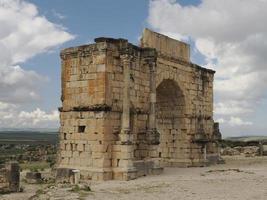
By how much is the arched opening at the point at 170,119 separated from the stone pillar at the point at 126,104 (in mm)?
4941

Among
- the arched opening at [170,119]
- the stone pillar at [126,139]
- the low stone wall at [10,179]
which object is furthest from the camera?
the arched opening at [170,119]

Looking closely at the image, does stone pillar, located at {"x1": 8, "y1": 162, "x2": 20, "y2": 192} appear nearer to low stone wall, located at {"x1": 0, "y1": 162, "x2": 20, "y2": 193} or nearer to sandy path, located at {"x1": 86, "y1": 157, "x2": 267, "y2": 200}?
low stone wall, located at {"x1": 0, "y1": 162, "x2": 20, "y2": 193}

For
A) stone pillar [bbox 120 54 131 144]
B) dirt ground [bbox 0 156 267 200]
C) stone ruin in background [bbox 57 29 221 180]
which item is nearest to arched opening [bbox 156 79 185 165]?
stone ruin in background [bbox 57 29 221 180]

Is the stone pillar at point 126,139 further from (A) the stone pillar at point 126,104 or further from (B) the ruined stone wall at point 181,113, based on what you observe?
(B) the ruined stone wall at point 181,113

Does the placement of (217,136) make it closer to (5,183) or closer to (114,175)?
(114,175)

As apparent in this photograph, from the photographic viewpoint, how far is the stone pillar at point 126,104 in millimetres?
15742

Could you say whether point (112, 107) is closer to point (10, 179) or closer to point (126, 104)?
point (126, 104)

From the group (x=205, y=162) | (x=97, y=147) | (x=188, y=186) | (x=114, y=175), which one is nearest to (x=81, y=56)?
(x=97, y=147)

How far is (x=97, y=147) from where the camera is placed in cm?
1577

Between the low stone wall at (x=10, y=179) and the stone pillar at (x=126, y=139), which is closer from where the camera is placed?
the low stone wall at (x=10, y=179)

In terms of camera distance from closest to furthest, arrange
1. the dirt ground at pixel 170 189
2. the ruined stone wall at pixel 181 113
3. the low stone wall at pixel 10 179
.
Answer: the dirt ground at pixel 170 189, the low stone wall at pixel 10 179, the ruined stone wall at pixel 181 113

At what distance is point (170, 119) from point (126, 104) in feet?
19.2

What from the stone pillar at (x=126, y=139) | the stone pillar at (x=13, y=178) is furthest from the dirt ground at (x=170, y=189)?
the stone pillar at (x=126, y=139)

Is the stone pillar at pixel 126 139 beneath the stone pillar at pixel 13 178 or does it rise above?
above
